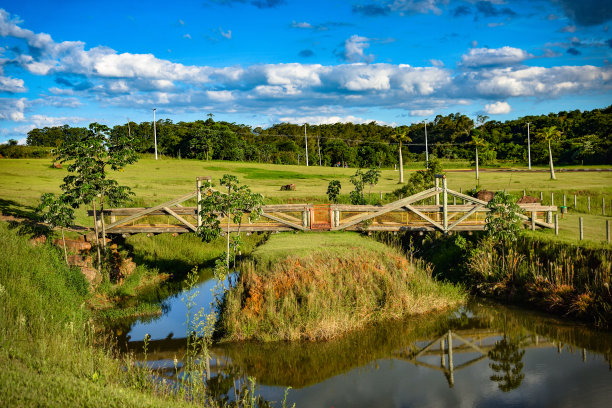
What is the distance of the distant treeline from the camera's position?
8449 centimetres

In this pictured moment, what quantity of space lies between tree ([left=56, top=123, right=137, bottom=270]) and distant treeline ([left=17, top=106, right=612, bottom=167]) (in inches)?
2428

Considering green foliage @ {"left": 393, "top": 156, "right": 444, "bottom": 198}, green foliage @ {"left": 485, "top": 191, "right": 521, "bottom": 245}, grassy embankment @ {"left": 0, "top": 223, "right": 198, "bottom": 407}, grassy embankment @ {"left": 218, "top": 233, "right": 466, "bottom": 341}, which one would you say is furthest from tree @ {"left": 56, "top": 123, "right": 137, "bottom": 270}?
green foliage @ {"left": 393, "top": 156, "right": 444, "bottom": 198}

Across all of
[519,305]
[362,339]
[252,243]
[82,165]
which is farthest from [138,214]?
[519,305]

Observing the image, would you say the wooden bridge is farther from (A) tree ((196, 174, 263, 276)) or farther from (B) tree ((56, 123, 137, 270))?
(A) tree ((196, 174, 263, 276))

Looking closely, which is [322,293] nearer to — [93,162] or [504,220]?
[504,220]

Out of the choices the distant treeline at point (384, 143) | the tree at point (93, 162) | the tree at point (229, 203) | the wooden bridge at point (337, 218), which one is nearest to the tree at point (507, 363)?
the wooden bridge at point (337, 218)

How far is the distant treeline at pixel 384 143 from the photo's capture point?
84.5 metres

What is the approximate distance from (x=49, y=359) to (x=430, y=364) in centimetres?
1017

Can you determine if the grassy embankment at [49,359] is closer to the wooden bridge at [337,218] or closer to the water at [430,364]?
the water at [430,364]

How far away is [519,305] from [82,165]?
1984cm

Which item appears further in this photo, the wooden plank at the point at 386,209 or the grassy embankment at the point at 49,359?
the wooden plank at the point at 386,209

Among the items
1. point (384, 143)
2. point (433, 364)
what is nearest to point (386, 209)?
point (433, 364)

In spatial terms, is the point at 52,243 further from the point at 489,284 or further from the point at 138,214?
the point at 489,284

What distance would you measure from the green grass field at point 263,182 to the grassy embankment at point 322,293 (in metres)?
8.56
